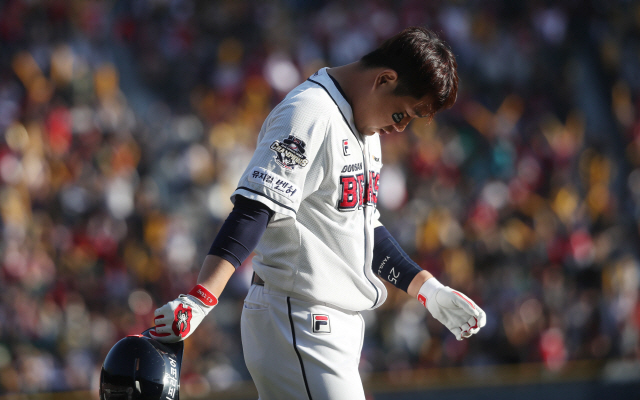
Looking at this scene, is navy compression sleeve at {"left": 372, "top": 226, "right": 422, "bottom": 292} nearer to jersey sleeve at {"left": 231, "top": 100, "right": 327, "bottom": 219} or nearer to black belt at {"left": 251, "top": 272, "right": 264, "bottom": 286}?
black belt at {"left": 251, "top": 272, "right": 264, "bottom": 286}

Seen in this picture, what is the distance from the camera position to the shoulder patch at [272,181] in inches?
84.7

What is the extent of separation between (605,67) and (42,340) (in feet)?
34.9

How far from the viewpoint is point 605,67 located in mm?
12641

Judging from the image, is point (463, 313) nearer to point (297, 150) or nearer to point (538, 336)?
point (297, 150)

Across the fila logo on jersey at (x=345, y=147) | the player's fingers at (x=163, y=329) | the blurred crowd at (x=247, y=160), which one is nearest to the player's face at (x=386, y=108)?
the fila logo on jersey at (x=345, y=147)

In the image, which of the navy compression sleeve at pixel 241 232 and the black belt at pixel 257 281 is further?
the black belt at pixel 257 281

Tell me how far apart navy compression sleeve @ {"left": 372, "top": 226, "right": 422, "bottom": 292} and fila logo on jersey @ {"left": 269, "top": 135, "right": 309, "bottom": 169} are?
0.83 m

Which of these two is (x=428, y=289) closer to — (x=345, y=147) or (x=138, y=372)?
(x=345, y=147)

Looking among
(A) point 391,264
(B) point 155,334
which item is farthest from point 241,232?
(A) point 391,264

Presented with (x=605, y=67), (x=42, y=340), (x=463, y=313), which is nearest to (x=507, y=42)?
(x=605, y=67)

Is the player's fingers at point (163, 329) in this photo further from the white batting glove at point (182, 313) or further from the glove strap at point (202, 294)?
the glove strap at point (202, 294)

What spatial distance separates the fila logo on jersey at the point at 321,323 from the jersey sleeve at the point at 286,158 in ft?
1.28

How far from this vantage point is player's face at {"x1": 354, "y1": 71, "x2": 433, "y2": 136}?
2.37m

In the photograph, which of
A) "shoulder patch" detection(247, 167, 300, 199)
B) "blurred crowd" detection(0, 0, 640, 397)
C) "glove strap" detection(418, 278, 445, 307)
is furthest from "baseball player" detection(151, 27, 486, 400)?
"blurred crowd" detection(0, 0, 640, 397)
